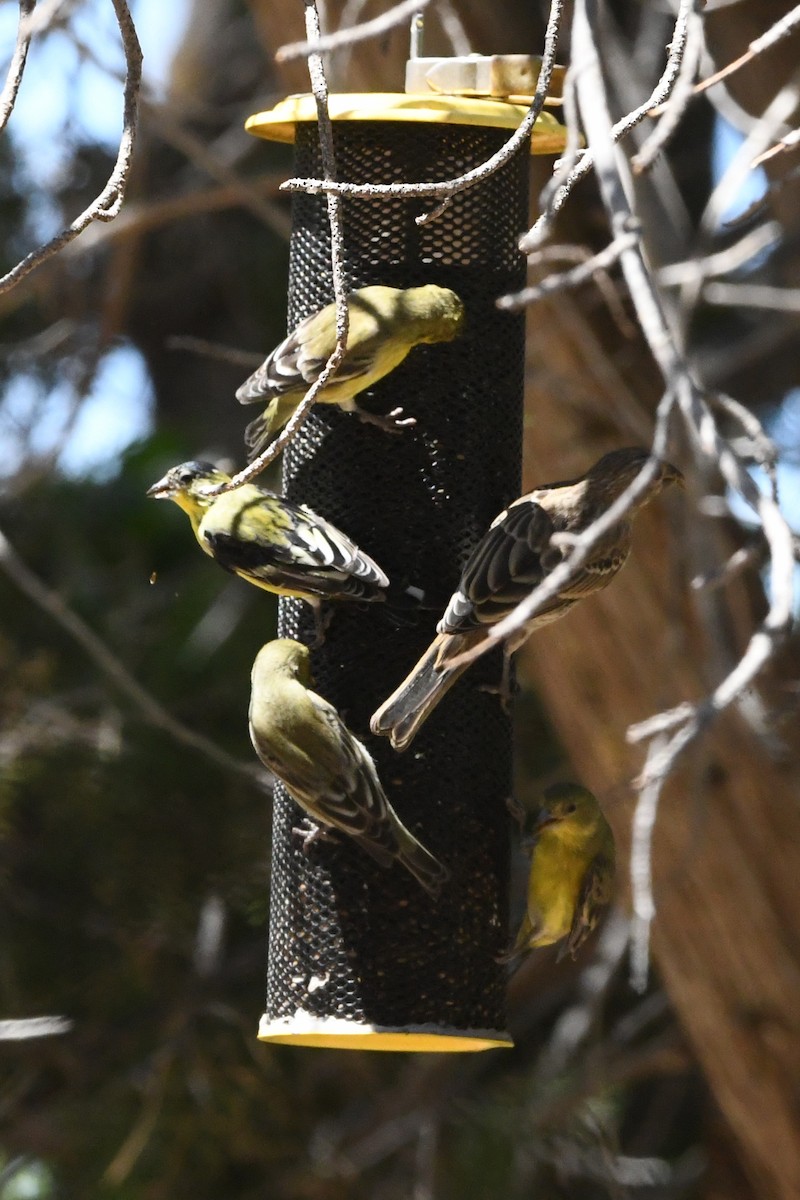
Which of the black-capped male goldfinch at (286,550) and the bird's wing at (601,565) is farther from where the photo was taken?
the bird's wing at (601,565)

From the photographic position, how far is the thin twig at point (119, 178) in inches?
122

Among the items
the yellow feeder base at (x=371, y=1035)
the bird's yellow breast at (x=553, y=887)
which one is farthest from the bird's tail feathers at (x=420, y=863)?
the bird's yellow breast at (x=553, y=887)

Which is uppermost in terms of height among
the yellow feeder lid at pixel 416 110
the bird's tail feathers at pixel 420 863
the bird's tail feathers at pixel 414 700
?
the yellow feeder lid at pixel 416 110

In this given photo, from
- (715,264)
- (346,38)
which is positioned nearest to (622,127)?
(346,38)

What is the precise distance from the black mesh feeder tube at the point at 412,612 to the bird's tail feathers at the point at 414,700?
1.00 ft

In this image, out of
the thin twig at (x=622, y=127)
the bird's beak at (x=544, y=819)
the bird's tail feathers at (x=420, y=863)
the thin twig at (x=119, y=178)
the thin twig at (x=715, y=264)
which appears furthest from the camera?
the thin twig at (x=715, y=264)

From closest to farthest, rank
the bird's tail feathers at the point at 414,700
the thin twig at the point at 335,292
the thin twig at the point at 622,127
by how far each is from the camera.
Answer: the thin twig at the point at 622,127
the thin twig at the point at 335,292
the bird's tail feathers at the point at 414,700

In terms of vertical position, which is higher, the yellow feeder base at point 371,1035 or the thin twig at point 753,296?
the thin twig at point 753,296

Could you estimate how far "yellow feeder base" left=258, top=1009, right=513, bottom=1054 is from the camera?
4.55m

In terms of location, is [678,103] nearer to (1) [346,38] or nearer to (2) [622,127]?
(2) [622,127]

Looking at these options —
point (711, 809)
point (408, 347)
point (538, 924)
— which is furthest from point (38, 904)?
point (408, 347)

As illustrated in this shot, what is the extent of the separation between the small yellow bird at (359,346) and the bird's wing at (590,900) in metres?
1.31

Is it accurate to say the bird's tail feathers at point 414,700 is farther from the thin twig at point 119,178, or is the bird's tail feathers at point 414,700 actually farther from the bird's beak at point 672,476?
the thin twig at point 119,178

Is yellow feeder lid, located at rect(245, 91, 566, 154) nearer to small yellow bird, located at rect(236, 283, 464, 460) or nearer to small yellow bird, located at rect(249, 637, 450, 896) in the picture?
small yellow bird, located at rect(236, 283, 464, 460)
